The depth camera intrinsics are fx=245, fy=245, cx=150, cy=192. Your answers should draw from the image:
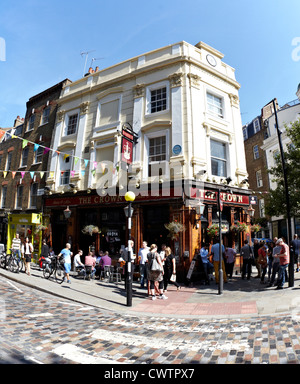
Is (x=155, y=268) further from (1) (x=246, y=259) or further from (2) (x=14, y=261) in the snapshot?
(2) (x=14, y=261)

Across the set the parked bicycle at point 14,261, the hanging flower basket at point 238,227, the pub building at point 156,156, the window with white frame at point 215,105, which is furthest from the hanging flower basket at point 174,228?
the parked bicycle at point 14,261

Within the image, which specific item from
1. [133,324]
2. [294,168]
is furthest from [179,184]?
[133,324]

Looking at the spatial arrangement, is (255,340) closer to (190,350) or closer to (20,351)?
(190,350)

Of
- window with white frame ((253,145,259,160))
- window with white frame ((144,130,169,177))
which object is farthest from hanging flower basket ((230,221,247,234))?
window with white frame ((253,145,259,160))

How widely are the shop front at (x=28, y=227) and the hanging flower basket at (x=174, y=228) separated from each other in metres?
9.69

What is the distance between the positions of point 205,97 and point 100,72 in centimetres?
800

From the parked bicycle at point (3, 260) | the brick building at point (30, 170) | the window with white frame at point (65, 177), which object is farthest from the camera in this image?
the brick building at point (30, 170)

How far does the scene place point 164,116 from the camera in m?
13.9

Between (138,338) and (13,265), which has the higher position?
(13,265)

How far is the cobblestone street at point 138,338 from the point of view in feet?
13.0

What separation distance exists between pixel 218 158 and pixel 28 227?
14985mm

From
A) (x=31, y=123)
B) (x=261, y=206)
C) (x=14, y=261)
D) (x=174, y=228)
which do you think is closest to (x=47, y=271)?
(x=14, y=261)

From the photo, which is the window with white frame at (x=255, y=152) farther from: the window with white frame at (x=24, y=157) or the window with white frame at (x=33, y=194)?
the window with white frame at (x=24, y=157)

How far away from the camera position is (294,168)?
10875 millimetres
